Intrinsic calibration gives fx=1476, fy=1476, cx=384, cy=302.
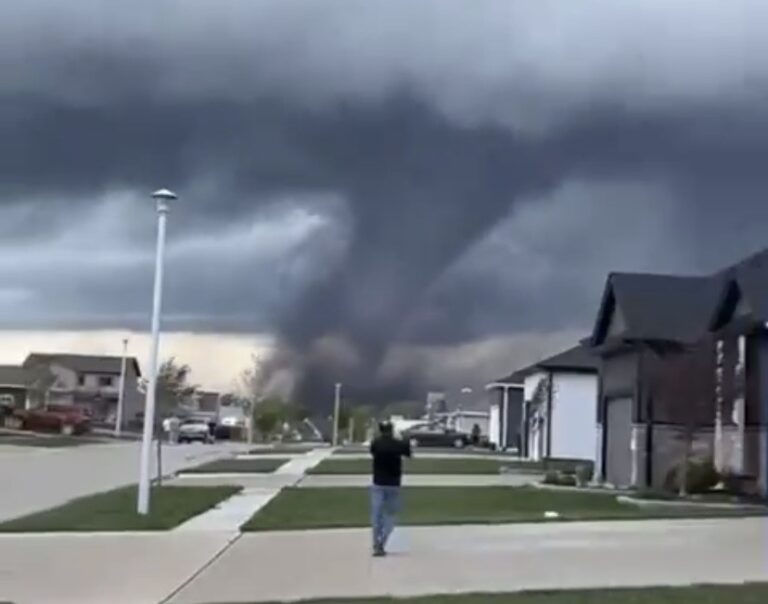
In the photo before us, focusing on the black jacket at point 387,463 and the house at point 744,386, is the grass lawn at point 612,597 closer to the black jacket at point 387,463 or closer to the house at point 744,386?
the black jacket at point 387,463

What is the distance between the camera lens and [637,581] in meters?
16.5

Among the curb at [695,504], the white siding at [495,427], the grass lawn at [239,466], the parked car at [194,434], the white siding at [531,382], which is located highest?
the white siding at [531,382]

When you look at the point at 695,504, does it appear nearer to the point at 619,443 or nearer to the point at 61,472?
the point at 619,443

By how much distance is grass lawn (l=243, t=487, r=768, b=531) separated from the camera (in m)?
25.2

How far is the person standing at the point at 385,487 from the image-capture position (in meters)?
19.5

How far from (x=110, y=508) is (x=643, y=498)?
1141 centimetres

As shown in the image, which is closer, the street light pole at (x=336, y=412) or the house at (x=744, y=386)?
the house at (x=744, y=386)

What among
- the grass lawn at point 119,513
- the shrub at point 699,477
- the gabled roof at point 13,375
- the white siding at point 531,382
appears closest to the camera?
the grass lawn at point 119,513

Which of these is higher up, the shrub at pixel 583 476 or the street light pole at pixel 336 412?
the street light pole at pixel 336 412

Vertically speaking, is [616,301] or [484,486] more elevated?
[616,301]

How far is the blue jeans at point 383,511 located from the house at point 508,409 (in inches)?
2439

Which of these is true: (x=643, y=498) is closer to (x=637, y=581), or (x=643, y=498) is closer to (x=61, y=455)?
(x=637, y=581)

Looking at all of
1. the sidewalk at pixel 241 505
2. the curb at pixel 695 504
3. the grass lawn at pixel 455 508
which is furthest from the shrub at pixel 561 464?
the curb at pixel 695 504

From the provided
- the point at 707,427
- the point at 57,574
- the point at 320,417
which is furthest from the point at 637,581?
the point at 320,417
